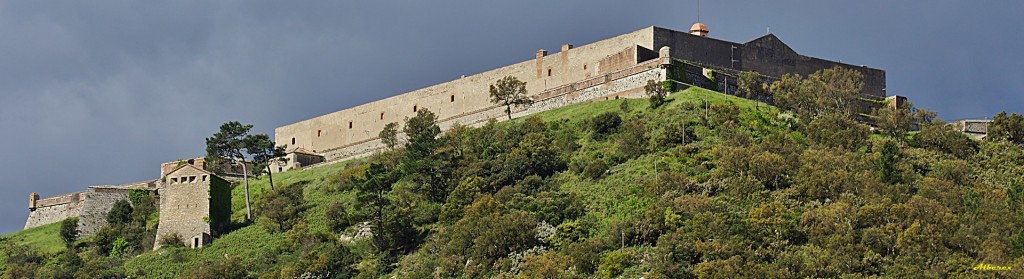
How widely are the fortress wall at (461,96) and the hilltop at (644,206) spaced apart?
3.66 m

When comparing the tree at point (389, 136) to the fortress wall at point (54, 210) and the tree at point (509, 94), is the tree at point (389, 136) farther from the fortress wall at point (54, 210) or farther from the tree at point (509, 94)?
the fortress wall at point (54, 210)

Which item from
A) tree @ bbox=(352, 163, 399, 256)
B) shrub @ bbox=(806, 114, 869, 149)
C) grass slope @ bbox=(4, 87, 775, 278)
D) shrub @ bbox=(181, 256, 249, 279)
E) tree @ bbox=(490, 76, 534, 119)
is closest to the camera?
grass slope @ bbox=(4, 87, 775, 278)

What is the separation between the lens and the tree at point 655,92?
66.4 m

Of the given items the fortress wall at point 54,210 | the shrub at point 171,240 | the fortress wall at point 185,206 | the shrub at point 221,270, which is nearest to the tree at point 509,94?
the fortress wall at point 185,206

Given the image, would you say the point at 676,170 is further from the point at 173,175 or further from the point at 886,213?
the point at 173,175

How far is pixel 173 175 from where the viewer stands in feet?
211

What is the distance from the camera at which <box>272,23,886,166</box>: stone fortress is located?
70.9 metres

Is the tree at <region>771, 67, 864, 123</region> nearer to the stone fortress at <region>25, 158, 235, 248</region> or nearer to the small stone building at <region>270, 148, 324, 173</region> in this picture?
the stone fortress at <region>25, 158, 235, 248</region>

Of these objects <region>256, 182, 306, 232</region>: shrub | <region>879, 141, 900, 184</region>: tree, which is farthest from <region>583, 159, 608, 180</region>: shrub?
<region>256, 182, 306, 232</region>: shrub

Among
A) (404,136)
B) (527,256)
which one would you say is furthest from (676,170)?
(404,136)

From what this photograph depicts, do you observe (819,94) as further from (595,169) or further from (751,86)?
(595,169)

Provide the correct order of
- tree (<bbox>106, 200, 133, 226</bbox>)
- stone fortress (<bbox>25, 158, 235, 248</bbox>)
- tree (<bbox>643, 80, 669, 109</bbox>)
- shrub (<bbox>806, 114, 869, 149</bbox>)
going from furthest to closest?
tree (<bbox>106, 200, 133, 226</bbox>) < tree (<bbox>643, 80, 669, 109</bbox>) < stone fortress (<bbox>25, 158, 235, 248</bbox>) < shrub (<bbox>806, 114, 869, 149</bbox>)

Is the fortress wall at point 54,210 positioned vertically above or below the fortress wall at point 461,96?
below

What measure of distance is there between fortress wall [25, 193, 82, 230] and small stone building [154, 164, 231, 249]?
594 inches
